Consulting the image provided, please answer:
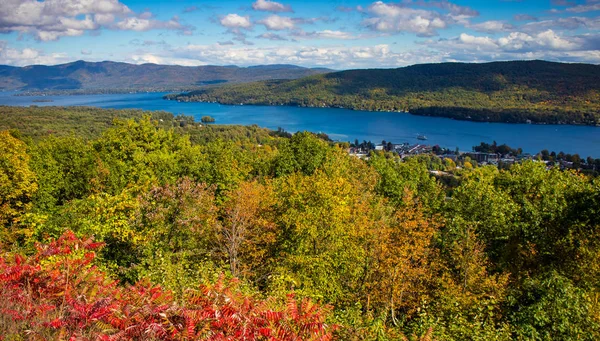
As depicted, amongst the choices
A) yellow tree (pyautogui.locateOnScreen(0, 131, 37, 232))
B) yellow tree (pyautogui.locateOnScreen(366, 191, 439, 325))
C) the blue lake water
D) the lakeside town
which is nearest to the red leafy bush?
yellow tree (pyautogui.locateOnScreen(366, 191, 439, 325))

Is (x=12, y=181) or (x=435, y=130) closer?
(x=12, y=181)

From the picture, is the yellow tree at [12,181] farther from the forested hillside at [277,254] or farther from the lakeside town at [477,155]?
the lakeside town at [477,155]

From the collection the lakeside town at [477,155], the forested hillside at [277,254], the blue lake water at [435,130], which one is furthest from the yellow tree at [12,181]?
the blue lake water at [435,130]

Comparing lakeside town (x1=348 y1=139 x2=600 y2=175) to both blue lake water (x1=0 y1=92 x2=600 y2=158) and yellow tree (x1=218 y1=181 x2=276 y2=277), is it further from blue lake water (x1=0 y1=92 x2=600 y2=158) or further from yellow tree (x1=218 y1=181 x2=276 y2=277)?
yellow tree (x1=218 y1=181 x2=276 y2=277)

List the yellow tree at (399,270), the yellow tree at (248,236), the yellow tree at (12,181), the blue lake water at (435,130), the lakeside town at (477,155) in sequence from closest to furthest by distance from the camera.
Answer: the yellow tree at (399,270), the yellow tree at (248,236), the yellow tree at (12,181), the lakeside town at (477,155), the blue lake water at (435,130)

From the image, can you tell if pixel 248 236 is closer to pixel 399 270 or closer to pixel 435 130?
pixel 399 270

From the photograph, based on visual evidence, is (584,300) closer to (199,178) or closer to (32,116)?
(199,178)

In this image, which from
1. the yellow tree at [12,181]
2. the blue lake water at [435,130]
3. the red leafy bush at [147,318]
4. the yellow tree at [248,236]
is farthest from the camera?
the blue lake water at [435,130]

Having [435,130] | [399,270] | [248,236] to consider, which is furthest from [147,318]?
[435,130]

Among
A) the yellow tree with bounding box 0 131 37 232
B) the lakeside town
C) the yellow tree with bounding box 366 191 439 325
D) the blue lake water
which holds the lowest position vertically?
the lakeside town
